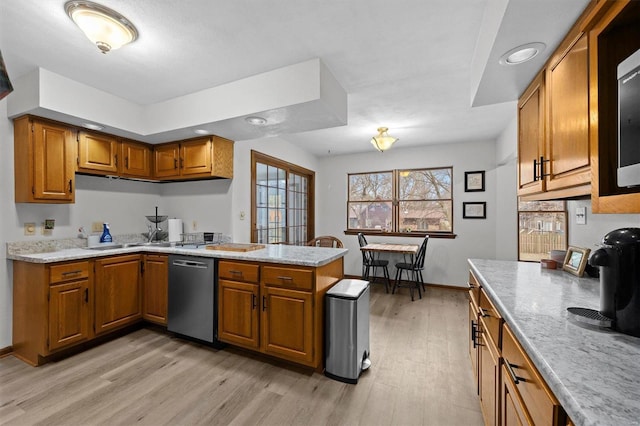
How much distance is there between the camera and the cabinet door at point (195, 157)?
319 centimetres

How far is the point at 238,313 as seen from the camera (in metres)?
2.43

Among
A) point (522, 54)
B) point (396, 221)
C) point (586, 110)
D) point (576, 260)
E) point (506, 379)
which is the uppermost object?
point (522, 54)

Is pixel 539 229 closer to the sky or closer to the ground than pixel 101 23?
closer to the ground

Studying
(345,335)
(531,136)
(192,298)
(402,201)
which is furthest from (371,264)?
(531,136)

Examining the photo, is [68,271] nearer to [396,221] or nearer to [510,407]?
[510,407]

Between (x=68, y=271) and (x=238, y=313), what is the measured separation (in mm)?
1538

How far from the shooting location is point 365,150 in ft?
17.5

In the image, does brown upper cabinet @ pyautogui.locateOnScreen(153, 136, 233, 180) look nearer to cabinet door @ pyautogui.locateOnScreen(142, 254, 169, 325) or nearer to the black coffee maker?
cabinet door @ pyautogui.locateOnScreen(142, 254, 169, 325)

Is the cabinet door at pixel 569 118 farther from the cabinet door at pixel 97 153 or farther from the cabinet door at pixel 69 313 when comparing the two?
the cabinet door at pixel 97 153

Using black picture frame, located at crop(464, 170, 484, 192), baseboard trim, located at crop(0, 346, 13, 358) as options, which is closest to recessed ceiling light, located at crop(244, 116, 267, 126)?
baseboard trim, located at crop(0, 346, 13, 358)

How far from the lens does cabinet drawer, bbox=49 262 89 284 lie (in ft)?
7.58

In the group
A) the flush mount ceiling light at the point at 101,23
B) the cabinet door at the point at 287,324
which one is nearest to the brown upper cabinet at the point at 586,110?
the cabinet door at the point at 287,324

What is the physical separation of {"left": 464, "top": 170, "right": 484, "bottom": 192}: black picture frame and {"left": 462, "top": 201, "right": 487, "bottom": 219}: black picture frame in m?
0.23

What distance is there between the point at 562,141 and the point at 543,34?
1.72 feet
